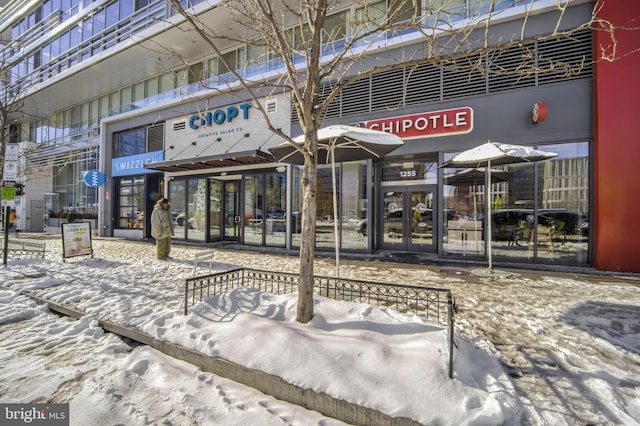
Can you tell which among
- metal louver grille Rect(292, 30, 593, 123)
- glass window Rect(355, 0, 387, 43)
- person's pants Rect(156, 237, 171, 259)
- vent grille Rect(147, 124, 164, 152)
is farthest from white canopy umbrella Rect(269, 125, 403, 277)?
vent grille Rect(147, 124, 164, 152)

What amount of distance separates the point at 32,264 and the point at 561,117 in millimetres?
14710

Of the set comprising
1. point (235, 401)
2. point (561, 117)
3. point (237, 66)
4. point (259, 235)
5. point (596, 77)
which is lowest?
point (235, 401)

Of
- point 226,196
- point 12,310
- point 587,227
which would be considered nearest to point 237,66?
point 226,196

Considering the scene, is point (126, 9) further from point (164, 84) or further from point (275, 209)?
point (275, 209)

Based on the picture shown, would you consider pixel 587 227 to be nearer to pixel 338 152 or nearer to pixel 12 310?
pixel 338 152

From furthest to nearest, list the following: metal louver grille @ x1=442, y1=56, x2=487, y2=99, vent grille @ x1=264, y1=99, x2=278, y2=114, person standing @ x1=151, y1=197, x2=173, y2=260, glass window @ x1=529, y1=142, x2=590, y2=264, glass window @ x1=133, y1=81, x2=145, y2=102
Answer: glass window @ x1=133, y1=81, x2=145, y2=102 < vent grille @ x1=264, y1=99, x2=278, y2=114 < person standing @ x1=151, y1=197, x2=173, y2=260 < metal louver grille @ x1=442, y1=56, x2=487, y2=99 < glass window @ x1=529, y1=142, x2=590, y2=264

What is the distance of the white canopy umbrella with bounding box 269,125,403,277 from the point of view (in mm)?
4875

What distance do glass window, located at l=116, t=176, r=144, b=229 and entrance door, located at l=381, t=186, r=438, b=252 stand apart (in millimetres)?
12775

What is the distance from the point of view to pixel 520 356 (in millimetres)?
3160

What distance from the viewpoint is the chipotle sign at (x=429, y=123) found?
348 inches

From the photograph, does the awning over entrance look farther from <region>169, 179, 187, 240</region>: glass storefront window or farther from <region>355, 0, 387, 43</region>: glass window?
<region>355, 0, 387, 43</region>: glass window

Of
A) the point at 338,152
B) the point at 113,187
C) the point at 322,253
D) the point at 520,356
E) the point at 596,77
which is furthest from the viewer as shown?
the point at 113,187

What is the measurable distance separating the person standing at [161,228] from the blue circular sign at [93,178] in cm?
1029

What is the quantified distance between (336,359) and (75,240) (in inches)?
380
